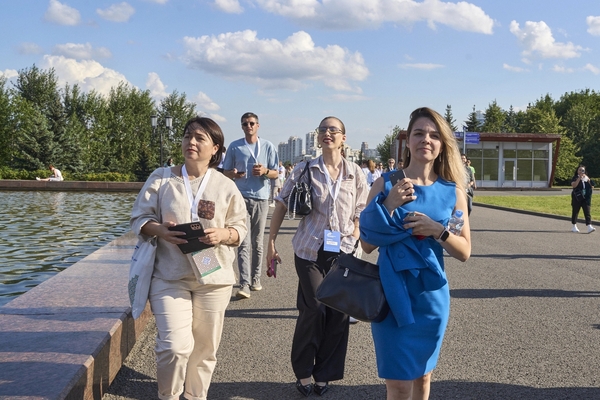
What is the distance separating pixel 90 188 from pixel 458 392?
37.3 metres

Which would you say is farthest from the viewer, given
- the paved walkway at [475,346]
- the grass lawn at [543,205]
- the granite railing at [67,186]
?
the granite railing at [67,186]

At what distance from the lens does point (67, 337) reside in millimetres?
4289

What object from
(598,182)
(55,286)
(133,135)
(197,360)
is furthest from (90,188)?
(598,182)

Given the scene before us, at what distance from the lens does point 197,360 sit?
3.91 metres

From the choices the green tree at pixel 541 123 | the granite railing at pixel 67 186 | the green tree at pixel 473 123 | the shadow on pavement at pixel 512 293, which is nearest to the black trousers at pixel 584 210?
the shadow on pavement at pixel 512 293

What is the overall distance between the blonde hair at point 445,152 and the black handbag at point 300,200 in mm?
1373

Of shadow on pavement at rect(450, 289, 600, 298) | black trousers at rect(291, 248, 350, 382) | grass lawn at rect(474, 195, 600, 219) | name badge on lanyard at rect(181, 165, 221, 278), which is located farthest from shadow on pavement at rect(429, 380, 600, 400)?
grass lawn at rect(474, 195, 600, 219)

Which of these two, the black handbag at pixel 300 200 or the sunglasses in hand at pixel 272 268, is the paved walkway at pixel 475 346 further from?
the black handbag at pixel 300 200

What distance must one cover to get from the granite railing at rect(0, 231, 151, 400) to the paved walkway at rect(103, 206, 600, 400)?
0.97 ft

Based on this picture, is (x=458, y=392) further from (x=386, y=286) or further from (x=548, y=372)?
(x=386, y=286)

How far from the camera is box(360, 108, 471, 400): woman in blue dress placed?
9.82ft

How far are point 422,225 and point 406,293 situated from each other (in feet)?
1.08

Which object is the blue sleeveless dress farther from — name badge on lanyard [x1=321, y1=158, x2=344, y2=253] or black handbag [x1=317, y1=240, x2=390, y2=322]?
name badge on lanyard [x1=321, y1=158, x2=344, y2=253]

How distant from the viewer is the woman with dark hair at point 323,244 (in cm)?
441
